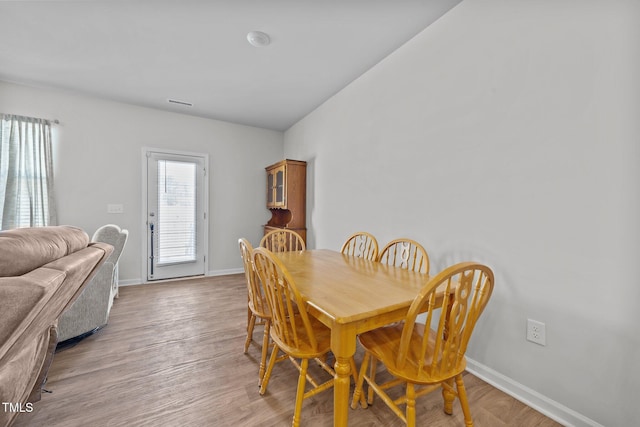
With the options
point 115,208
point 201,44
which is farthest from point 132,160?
point 201,44

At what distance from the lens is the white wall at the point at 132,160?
10.6ft

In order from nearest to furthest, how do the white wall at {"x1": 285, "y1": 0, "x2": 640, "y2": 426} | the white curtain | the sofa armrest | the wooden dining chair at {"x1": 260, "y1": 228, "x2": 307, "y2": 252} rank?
the sofa armrest → the white wall at {"x1": 285, "y1": 0, "x2": 640, "y2": 426} → the wooden dining chair at {"x1": 260, "y1": 228, "x2": 307, "y2": 252} → the white curtain

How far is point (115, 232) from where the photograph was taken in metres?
2.35

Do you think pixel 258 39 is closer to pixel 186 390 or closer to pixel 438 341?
pixel 438 341

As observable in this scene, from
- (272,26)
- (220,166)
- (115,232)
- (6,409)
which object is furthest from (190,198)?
(6,409)

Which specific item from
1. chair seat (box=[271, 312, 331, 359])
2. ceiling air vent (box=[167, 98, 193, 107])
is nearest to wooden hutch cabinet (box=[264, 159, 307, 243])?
ceiling air vent (box=[167, 98, 193, 107])

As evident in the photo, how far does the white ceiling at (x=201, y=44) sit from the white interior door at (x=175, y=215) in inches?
38.5

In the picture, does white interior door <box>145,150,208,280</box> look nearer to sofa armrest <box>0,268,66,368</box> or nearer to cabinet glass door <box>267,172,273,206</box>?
cabinet glass door <box>267,172,273,206</box>

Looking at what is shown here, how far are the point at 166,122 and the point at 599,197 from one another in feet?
15.4

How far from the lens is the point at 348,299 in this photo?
1.17 meters

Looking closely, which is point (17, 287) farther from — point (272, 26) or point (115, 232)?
point (272, 26)

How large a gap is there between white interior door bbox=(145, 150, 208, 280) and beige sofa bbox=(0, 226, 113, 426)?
276 centimetres

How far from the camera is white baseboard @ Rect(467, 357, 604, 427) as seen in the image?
1279mm

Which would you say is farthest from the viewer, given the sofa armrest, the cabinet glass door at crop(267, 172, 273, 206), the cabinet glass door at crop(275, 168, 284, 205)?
the cabinet glass door at crop(267, 172, 273, 206)
